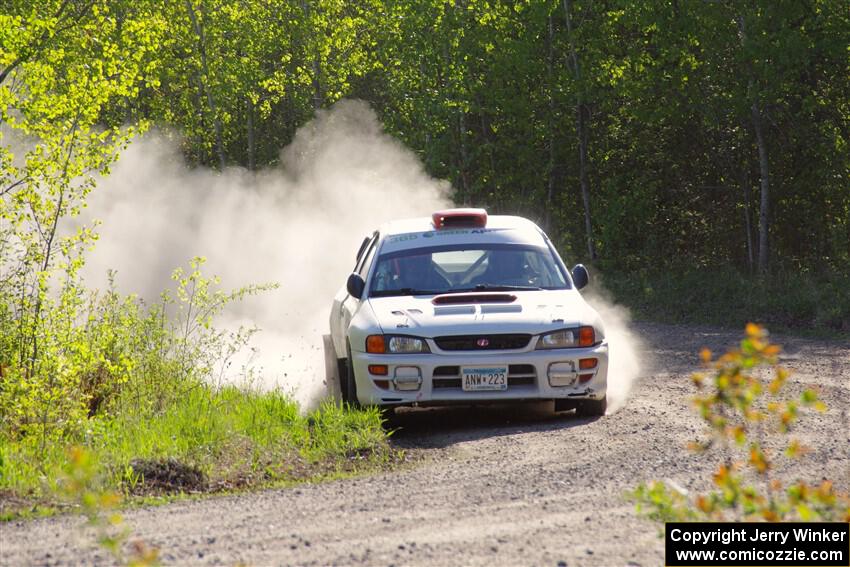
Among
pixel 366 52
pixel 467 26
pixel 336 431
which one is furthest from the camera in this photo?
pixel 366 52

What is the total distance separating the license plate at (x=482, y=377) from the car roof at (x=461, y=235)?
1958mm

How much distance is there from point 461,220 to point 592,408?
259cm

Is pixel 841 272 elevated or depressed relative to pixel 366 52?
depressed

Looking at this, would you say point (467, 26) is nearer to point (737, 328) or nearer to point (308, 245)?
point (308, 245)

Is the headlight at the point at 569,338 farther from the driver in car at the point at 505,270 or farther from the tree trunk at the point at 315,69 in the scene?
the tree trunk at the point at 315,69

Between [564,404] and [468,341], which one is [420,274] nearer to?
[468,341]

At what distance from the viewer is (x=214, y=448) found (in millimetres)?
9523

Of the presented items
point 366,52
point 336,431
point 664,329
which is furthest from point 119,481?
point 366,52

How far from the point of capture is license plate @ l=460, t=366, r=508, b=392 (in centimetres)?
1052

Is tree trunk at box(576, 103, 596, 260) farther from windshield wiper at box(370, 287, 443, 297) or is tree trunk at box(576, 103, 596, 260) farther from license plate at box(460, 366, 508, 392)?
license plate at box(460, 366, 508, 392)

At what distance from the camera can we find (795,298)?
67.3 ft

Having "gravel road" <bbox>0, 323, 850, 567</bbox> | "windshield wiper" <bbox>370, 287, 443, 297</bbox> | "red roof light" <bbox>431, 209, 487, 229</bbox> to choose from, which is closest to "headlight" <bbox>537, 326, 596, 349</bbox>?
"gravel road" <bbox>0, 323, 850, 567</bbox>

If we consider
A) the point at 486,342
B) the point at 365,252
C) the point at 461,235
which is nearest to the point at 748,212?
the point at 365,252

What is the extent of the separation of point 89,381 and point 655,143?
18.3 metres
